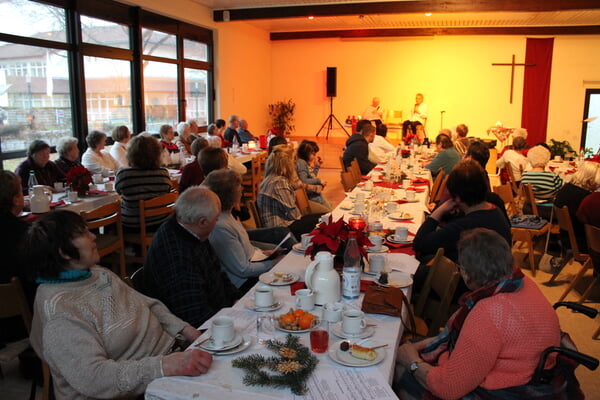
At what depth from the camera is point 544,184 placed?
231 inches

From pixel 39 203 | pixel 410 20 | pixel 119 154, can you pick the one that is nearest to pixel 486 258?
pixel 39 203

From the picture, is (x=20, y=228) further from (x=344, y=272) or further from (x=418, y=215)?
(x=418, y=215)

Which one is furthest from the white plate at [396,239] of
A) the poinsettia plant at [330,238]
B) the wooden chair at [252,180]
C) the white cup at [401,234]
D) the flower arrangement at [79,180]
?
the wooden chair at [252,180]

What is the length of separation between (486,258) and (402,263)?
99 cm

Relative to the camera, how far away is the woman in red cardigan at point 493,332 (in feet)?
5.64

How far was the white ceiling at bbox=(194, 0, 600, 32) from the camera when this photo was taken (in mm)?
11008

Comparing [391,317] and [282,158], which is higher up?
[282,158]

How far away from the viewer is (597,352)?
11.4 feet

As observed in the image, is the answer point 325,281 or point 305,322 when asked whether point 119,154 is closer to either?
point 325,281

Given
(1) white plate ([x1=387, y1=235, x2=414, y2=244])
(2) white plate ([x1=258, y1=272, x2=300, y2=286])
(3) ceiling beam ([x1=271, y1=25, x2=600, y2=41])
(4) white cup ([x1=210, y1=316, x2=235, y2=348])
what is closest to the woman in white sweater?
(4) white cup ([x1=210, y1=316, x2=235, y2=348])

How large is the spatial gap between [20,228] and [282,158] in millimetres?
2187

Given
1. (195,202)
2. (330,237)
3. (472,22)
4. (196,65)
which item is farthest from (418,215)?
(472,22)

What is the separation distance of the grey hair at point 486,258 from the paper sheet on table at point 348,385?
1.80 feet

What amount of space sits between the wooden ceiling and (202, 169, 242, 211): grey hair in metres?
8.62
